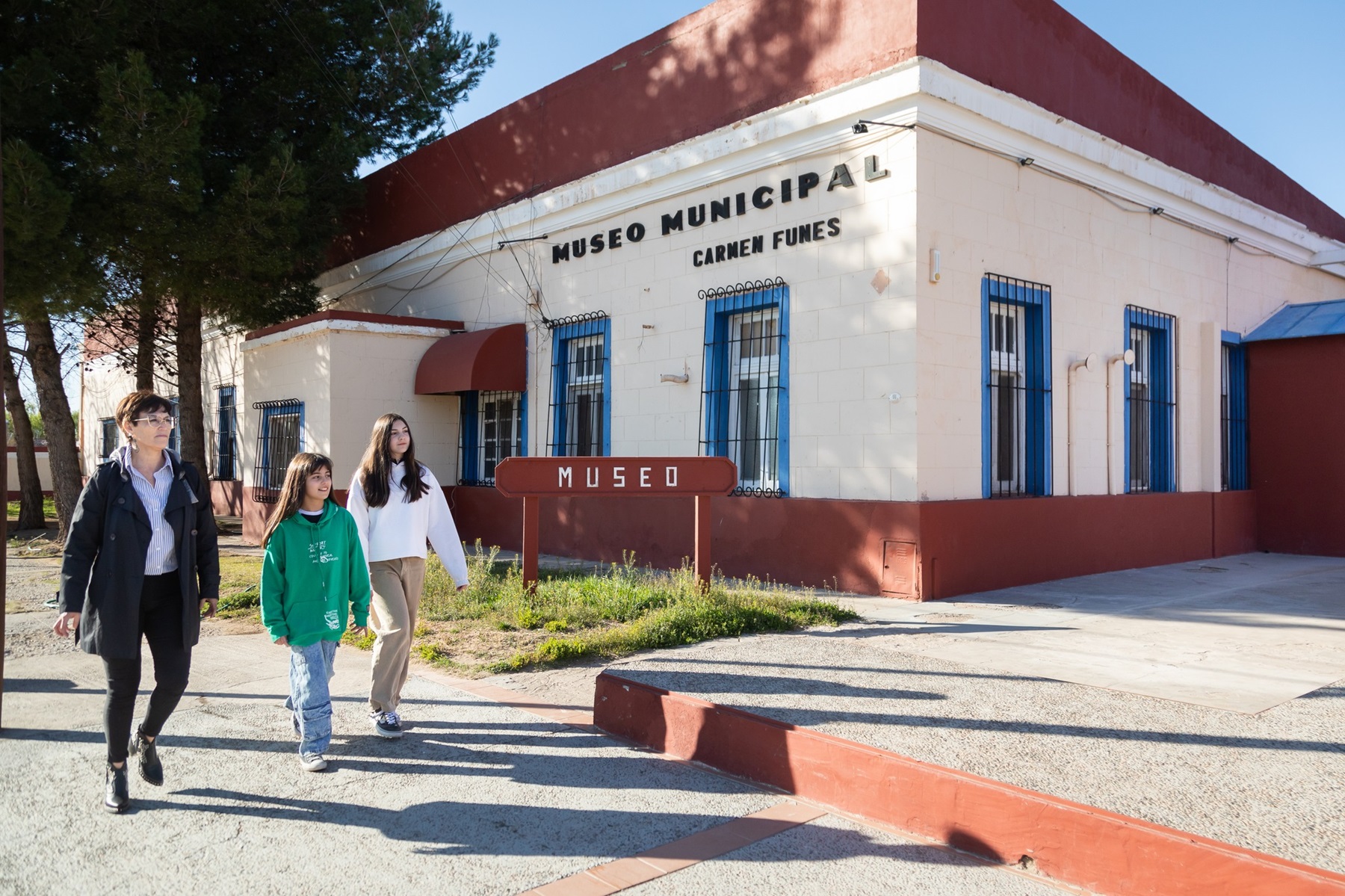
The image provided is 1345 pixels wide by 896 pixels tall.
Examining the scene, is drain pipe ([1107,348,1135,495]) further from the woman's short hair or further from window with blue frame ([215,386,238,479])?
window with blue frame ([215,386,238,479])

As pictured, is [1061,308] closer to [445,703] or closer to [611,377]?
[611,377]

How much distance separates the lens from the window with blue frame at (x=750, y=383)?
1033cm

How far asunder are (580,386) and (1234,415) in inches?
354

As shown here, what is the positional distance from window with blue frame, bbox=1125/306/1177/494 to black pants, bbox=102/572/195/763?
10.7 m

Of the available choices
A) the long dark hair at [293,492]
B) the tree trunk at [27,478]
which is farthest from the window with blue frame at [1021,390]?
the tree trunk at [27,478]

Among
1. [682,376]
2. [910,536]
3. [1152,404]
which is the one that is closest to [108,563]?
[910,536]

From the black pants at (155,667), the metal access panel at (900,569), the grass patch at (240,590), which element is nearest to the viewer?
the black pants at (155,667)

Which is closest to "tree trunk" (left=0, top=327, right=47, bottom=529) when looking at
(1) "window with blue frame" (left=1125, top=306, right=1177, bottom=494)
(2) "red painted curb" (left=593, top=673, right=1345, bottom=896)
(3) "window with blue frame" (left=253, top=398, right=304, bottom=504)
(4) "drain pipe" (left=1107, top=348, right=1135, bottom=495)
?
(3) "window with blue frame" (left=253, top=398, right=304, bottom=504)

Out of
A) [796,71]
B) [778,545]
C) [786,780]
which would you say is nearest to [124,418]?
[786,780]

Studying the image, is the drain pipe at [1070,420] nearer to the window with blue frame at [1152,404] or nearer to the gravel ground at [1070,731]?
the window with blue frame at [1152,404]

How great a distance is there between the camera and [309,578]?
15.5 ft

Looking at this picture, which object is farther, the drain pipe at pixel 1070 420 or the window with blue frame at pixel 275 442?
the window with blue frame at pixel 275 442

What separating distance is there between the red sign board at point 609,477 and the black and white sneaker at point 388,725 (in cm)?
314

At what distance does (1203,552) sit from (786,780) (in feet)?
33.9
